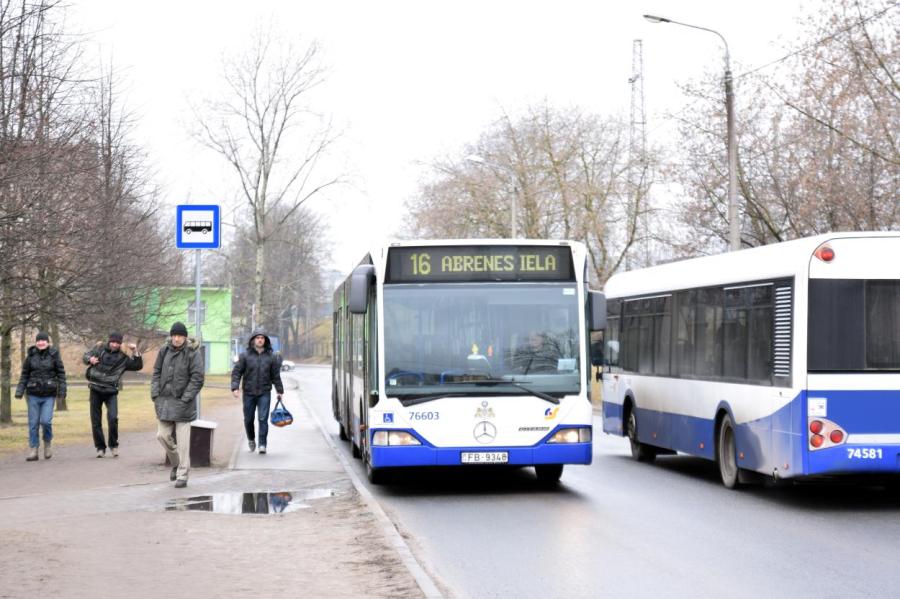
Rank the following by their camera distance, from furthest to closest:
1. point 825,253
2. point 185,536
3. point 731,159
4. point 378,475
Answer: point 731,159 < point 378,475 < point 825,253 < point 185,536

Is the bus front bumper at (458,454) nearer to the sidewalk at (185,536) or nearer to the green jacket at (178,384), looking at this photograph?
the sidewalk at (185,536)

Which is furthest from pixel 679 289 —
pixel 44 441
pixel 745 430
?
pixel 44 441

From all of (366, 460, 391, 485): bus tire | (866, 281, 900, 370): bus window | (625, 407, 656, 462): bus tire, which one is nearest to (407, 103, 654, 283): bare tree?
(625, 407, 656, 462): bus tire

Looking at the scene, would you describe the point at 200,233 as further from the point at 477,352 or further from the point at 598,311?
the point at 598,311

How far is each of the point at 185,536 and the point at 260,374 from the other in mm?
9635

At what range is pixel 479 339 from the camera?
49.2 ft

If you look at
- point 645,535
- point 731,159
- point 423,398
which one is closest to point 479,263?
point 423,398

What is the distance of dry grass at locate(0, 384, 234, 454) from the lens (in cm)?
2503

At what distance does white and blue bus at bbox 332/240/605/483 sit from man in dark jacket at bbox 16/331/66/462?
665 centimetres

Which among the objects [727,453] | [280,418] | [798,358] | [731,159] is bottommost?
[727,453]

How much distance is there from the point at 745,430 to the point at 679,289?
3.47 metres

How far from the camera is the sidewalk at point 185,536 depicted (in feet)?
29.5

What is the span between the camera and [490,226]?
5353cm

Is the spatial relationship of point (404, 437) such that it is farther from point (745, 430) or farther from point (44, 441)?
point (44, 441)
